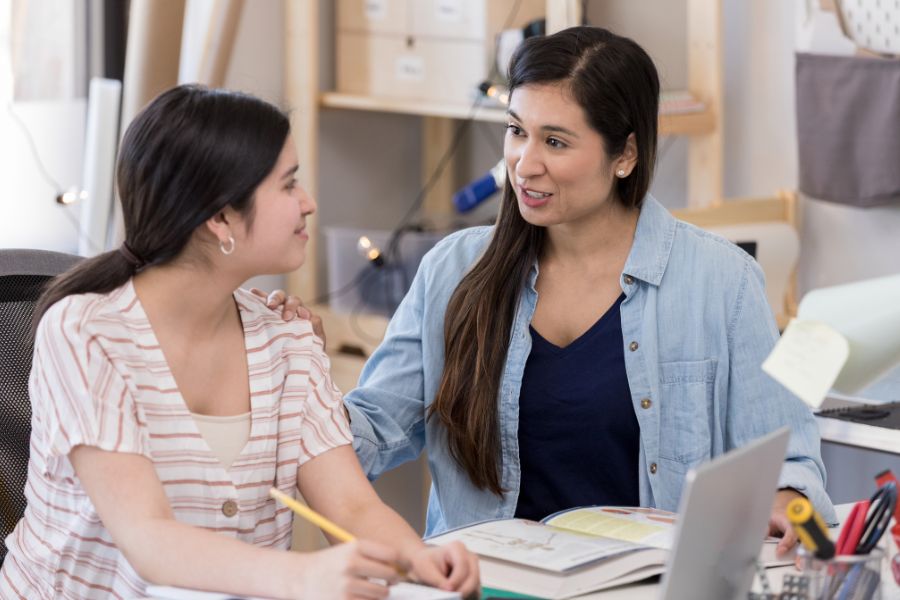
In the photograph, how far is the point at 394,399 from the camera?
1.61 metres

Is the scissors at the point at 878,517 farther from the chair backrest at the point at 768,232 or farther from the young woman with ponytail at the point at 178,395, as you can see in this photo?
the chair backrest at the point at 768,232

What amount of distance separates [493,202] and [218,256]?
1.76 meters

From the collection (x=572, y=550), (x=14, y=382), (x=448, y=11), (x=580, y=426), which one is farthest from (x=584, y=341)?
(x=448, y=11)

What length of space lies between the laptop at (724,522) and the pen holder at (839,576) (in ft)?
0.16

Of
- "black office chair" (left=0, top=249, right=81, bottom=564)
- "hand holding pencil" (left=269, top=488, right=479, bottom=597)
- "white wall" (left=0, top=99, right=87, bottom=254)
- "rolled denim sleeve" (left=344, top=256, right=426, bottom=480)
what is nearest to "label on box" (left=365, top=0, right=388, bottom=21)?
"white wall" (left=0, top=99, right=87, bottom=254)

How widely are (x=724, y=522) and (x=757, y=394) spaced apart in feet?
1.94

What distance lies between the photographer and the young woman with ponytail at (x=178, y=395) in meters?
1.18

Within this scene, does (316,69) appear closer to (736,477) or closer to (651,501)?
(651,501)

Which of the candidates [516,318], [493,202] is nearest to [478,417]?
[516,318]

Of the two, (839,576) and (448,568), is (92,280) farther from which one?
(839,576)

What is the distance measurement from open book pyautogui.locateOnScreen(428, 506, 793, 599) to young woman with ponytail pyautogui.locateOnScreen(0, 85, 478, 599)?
0.20 feet

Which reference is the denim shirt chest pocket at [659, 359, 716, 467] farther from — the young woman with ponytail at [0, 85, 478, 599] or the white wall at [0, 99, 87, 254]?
the white wall at [0, 99, 87, 254]

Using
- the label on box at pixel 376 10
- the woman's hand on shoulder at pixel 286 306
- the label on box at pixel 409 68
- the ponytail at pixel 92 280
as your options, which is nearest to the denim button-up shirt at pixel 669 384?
the woman's hand on shoulder at pixel 286 306

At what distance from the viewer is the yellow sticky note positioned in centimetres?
99
